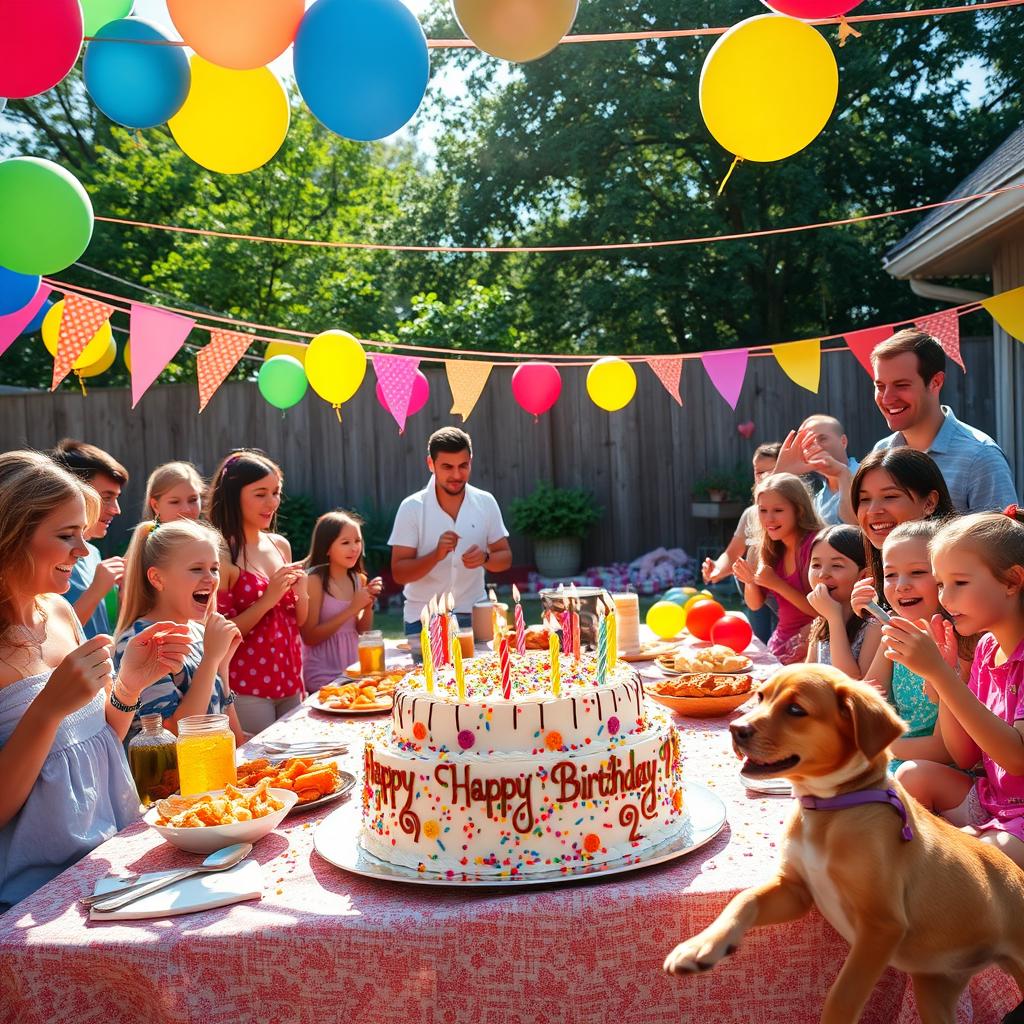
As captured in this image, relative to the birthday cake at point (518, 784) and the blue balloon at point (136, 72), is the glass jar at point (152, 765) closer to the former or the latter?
the birthday cake at point (518, 784)

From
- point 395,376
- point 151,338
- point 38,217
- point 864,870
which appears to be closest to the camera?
point 864,870

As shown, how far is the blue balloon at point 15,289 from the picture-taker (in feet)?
12.1

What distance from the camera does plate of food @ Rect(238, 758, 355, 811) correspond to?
8.61 feet

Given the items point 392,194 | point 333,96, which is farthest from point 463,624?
point 392,194

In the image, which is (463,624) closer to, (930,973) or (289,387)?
(289,387)

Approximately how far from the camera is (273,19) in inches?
101

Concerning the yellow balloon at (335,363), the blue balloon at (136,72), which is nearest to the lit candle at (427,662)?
the blue balloon at (136,72)

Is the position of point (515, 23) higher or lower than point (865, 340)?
higher

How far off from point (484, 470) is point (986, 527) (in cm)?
1026

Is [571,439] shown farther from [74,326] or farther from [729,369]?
[74,326]

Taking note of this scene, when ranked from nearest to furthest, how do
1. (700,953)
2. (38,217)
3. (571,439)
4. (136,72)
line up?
(700,953) < (136,72) < (38,217) < (571,439)

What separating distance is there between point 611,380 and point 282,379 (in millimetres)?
2255

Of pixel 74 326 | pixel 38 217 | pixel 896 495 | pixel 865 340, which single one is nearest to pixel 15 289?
pixel 38 217

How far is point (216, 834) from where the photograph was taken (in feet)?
7.41
